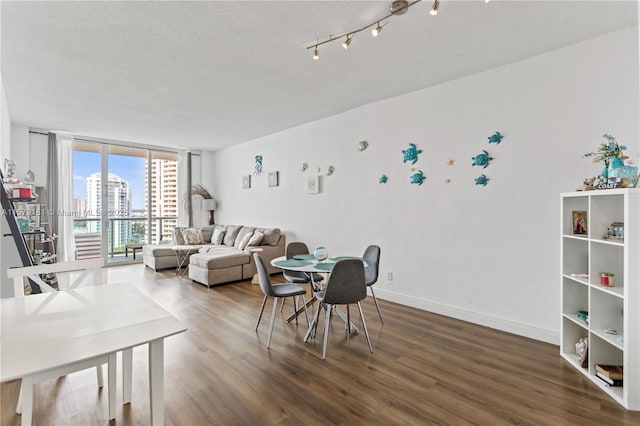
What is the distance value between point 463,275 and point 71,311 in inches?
136

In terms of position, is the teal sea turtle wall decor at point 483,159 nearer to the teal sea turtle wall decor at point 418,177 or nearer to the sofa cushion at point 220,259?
the teal sea turtle wall decor at point 418,177

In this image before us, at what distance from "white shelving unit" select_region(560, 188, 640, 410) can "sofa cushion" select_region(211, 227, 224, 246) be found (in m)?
5.92

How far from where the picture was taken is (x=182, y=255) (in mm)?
6398

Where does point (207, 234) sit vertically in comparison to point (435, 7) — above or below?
below

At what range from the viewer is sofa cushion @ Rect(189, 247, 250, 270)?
496 centimetres

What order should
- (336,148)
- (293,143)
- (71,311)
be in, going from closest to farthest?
(71,311), (336,148), (293,143)

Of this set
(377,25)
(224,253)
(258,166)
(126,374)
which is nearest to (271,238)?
(224,253)

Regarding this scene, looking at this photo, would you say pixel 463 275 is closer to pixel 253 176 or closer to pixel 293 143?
pixel 293 143

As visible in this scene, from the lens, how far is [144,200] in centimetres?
713

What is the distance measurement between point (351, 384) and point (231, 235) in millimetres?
4915

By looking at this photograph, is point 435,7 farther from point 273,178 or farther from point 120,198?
point 120,198

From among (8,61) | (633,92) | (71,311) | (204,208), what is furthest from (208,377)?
(204,208)

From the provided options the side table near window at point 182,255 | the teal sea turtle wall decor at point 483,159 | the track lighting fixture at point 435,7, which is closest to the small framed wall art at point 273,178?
the side table near window at point 182,255

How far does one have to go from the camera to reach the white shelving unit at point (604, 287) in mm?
2008
